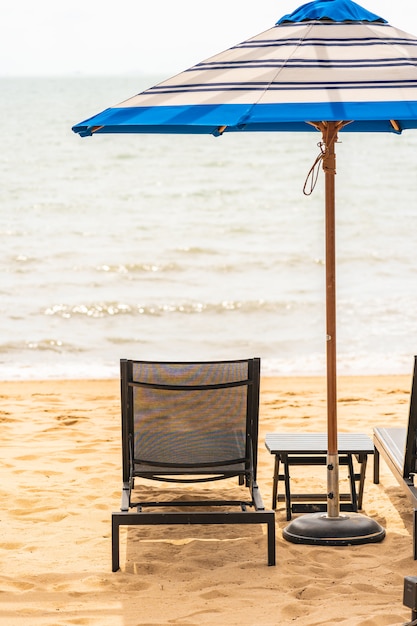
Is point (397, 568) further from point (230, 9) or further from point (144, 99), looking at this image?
point (230, 9)

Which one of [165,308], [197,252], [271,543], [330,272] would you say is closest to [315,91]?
[330,272]

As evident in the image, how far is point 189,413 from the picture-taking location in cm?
452

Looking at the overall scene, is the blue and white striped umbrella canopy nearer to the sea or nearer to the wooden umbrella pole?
the wooden umbrella pole

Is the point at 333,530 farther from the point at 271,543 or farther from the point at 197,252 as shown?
the point at 197,252

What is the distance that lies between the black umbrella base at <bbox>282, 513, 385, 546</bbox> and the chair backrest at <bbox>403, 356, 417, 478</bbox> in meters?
0.30

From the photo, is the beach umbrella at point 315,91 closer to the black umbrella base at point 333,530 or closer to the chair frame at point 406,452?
the black umbrella base at point 333,530

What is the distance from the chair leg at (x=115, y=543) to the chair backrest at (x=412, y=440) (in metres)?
1.29

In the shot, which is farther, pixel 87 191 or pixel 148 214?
pixel 87 191

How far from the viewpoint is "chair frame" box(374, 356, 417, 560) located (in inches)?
175

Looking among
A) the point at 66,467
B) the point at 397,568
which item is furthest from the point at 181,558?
the point at 66,467

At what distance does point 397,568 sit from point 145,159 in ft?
96.5

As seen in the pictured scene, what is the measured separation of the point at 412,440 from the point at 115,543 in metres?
1.33

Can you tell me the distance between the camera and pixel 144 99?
4227 millimetres

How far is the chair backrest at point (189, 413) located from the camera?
14.8 feet
